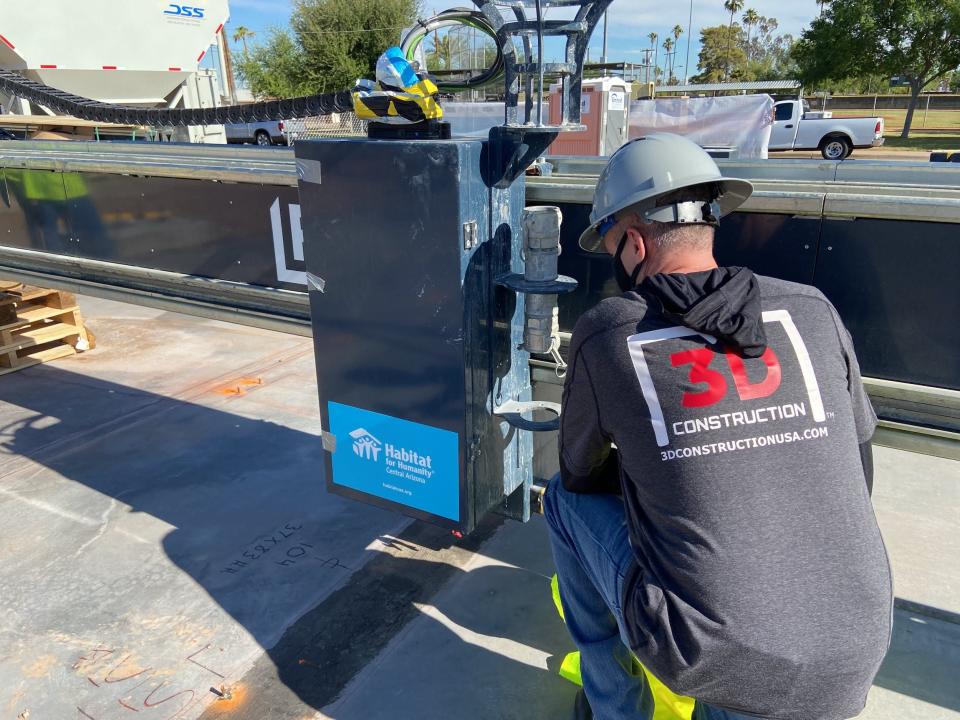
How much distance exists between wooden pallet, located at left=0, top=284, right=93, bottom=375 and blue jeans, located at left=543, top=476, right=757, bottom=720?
4957mm

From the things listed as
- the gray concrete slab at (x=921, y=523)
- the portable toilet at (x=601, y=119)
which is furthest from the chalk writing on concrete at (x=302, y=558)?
the portable toilet at (x=601, y=119)

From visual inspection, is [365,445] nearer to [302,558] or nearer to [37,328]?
[302,558]

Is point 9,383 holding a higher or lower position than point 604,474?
lower

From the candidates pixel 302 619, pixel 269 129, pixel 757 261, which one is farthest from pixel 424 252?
pixel 269 129

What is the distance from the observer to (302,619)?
266cm

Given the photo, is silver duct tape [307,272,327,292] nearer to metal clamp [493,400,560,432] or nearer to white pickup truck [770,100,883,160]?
metal clamp [493,400,560,432]

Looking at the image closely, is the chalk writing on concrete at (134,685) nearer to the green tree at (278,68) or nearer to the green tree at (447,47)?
the green tree at (447,47)

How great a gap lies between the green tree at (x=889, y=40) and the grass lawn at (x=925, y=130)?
1.12m

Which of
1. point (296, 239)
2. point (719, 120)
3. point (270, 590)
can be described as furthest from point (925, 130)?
point (270, 590)

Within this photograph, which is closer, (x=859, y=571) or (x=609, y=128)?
(x=859, y=571)

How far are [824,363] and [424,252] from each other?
1085mm

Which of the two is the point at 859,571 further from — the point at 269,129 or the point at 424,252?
the point at 269,129

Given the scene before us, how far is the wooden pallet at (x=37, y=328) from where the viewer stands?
5.39m

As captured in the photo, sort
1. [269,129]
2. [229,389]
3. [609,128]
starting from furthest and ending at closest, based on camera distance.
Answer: [269,129]
[609,128]
[229,389]
